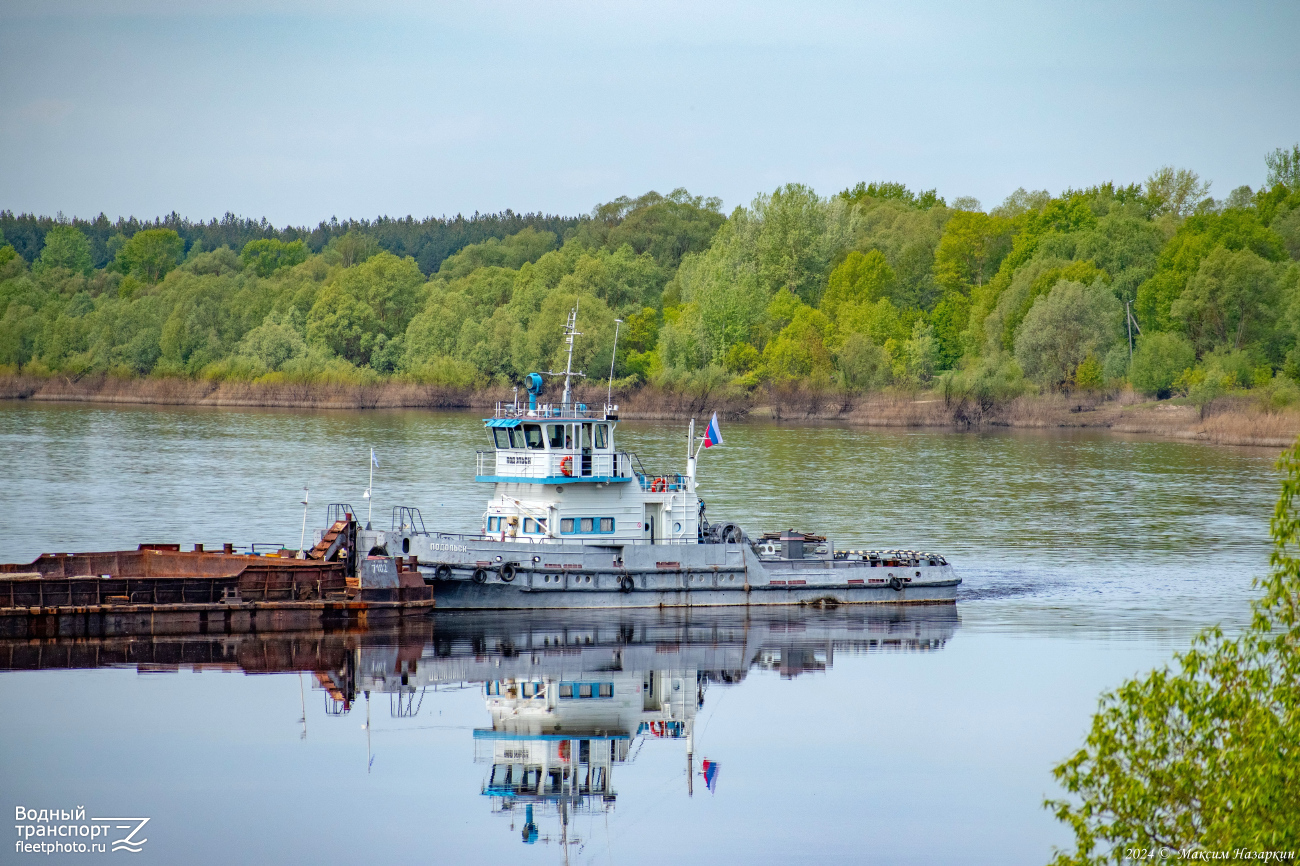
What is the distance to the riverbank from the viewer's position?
87188 millimetres

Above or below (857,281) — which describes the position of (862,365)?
below

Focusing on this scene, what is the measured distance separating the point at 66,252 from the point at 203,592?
167 m

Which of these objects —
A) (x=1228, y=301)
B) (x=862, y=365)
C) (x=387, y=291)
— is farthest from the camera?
(x=387, y=291)

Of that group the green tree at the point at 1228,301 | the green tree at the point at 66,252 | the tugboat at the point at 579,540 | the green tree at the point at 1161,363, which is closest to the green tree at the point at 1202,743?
the tugboat at the point at 579,540

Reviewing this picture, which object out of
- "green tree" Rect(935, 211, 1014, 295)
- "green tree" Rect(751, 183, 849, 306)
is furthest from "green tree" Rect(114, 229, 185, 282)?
"green tree" Rect(935, 211, 1014, 295)

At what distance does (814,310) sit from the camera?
110812mm

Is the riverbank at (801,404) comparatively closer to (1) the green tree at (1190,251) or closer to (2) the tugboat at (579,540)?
(1) the green tree at (1190,251)

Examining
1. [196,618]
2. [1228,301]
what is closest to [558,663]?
[196,618]

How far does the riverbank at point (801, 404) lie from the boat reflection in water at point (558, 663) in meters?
57.3

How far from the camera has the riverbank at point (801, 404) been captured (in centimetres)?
8719

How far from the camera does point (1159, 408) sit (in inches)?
3693

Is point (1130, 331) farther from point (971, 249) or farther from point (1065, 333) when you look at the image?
point (971, 249)

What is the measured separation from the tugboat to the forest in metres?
65.1

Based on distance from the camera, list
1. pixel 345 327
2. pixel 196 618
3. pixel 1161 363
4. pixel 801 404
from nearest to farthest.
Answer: pixel 196 618
pixel 1161 363
pixel 801 404
pixel 345 327
